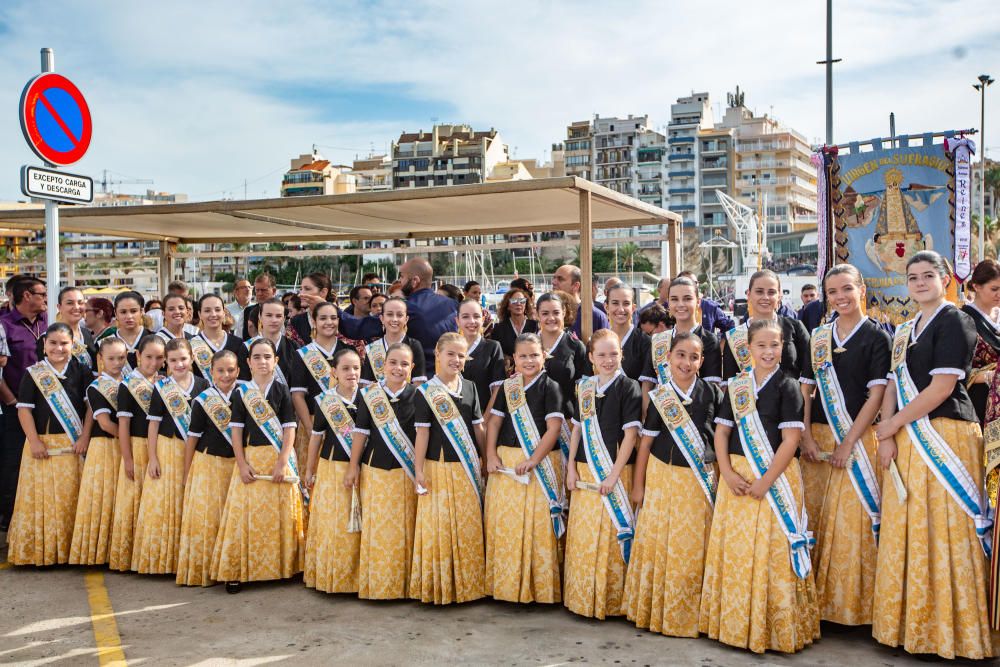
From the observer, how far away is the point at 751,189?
8694cm

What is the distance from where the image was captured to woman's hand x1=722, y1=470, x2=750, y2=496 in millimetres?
3906

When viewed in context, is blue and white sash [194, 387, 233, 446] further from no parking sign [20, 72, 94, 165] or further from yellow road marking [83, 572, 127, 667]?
no parking sign [20, 72, 94, 165]

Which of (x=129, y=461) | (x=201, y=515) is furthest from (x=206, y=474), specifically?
(x=129, y=461)

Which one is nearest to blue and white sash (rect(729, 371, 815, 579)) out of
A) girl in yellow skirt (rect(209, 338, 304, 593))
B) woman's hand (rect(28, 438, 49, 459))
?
girl in yellow skirt (rect(209, 338, 304, 593))

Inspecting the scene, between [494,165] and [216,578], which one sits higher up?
[494,165]

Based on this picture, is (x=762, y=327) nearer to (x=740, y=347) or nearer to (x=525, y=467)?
(x=740, y=347)

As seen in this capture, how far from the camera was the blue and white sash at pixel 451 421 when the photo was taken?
4.62m

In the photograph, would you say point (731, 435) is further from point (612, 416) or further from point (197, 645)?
point (197, 645)

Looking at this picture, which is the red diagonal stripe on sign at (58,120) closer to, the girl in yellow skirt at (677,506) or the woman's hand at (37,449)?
the woman's hand at (37,449)

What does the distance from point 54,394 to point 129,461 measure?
2.31 ft

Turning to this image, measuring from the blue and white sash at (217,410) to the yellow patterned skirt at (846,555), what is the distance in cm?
333

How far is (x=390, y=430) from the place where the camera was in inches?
185

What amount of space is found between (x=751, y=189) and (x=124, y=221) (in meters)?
85.6

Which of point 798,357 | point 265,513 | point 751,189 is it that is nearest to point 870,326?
point 798,357
